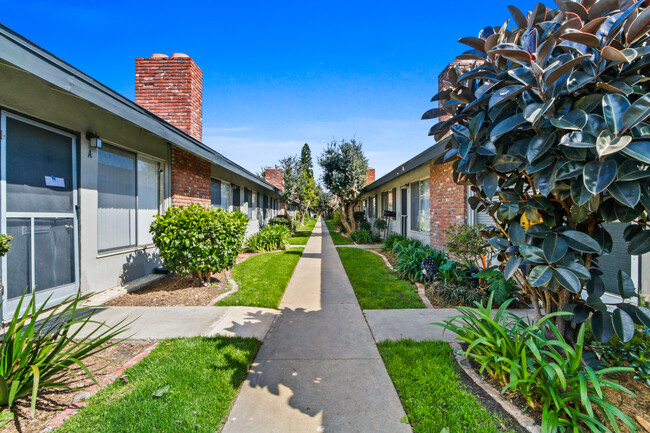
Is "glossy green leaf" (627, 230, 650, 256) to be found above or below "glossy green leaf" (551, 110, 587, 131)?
below

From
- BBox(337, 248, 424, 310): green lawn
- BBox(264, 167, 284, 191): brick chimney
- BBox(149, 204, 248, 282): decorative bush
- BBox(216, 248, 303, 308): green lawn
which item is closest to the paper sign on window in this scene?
BBox(149, 204, 248, 282): decorative bush

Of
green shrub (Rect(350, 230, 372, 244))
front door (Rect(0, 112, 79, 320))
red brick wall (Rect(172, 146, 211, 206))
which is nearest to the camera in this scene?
front door (Rect(0, 112, 79, 320))

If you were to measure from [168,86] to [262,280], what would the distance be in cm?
592

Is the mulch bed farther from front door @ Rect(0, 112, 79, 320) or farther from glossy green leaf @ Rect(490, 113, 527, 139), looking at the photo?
front door @ Rect(0, 112, 79, 320)

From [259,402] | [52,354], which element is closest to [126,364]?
[52,354]

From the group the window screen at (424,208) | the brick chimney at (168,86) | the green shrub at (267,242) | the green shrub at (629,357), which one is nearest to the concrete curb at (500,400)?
the green shrub at (629,357)

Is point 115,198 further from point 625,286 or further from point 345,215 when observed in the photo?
point 345,215

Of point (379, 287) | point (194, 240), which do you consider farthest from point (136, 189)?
point (379, 287)

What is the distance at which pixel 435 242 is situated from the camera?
7828 mm

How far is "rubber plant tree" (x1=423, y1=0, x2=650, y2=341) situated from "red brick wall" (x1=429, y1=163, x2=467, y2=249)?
3.97 m

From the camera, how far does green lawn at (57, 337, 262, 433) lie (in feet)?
6.86

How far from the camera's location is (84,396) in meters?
2.41

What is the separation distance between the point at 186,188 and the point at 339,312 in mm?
5071

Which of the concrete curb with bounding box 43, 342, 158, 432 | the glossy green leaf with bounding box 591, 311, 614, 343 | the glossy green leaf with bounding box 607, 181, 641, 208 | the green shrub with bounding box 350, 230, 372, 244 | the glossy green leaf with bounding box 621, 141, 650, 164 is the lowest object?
the concrete curb with bounding box 43, 342, 158, 432
